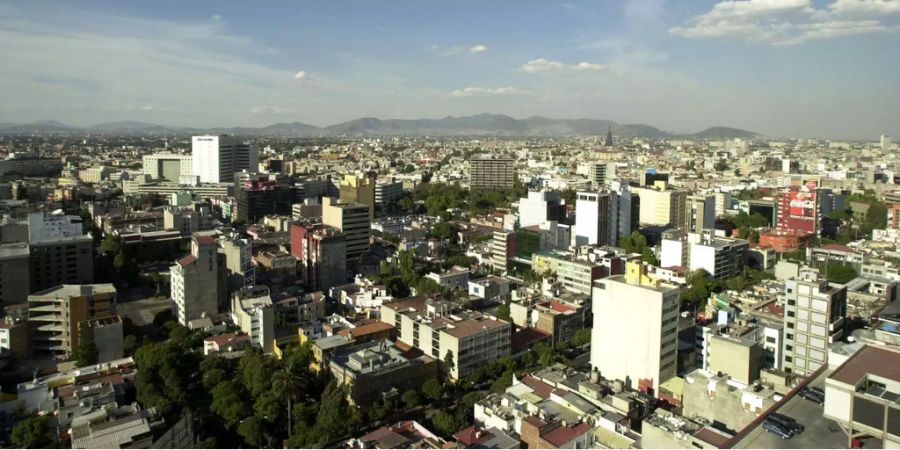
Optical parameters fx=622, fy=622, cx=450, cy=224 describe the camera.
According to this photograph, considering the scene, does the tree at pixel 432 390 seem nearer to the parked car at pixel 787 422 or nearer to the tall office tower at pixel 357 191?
the parked car at pixel 787 422

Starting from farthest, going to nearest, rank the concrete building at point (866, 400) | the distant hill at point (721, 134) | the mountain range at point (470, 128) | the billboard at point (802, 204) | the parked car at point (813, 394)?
the mountain range at point (470, 128)
the distant hill at point (721, 134)
the billboard at point (802, 204)
the parked car at point (813, 394)
the concrete building at point (866, 400)

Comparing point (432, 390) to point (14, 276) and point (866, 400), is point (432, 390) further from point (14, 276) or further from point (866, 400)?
point (14, 276)

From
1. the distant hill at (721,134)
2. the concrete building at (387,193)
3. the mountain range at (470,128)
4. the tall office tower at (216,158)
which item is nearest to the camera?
the concrete building at (387,193)

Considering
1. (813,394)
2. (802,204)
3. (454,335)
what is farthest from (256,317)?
(802,204)

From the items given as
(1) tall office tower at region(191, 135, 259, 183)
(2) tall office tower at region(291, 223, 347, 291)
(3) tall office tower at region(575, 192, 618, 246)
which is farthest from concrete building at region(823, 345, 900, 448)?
(1) tall office tower at region(191, 135, 259, 183)

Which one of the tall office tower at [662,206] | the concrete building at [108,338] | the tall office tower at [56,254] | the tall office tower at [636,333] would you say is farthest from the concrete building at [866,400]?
the tall office tower at [662,206]

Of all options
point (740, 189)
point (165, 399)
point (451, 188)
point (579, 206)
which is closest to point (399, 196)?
point (451, 188)

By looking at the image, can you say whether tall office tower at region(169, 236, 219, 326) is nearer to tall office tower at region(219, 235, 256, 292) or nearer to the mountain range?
tall office tower at region(219, 235, 256, 292)
